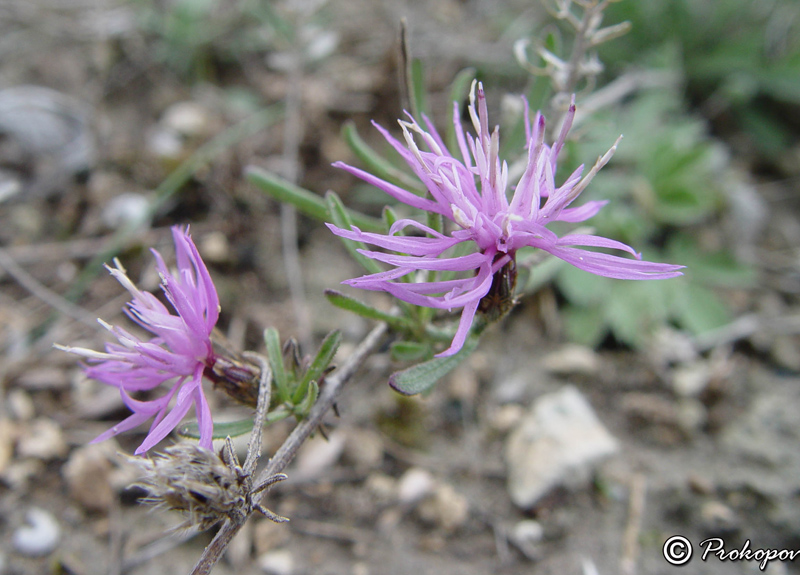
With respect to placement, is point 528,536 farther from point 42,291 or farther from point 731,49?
point 731,49

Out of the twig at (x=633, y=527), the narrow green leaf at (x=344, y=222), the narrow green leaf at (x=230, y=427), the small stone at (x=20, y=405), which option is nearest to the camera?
the narrow green leaf at (x=230, y=427)

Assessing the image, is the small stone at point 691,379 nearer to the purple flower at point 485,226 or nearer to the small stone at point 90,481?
the purple flower at point 485,226

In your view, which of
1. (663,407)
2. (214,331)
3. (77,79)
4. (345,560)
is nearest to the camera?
(214,331)

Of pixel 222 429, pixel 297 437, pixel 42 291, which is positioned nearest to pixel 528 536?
pixel 297 437

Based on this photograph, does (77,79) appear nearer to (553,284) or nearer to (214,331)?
(214,331)

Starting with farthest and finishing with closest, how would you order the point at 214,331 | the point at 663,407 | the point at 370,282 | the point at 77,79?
the point at 77,79 → the point at 663,407 → the point at 214,331 → the point at 370,282

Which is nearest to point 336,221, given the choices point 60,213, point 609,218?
point 609,218

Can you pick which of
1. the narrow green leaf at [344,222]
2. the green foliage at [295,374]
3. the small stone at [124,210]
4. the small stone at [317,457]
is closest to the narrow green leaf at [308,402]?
the green foliage at [295,374]
